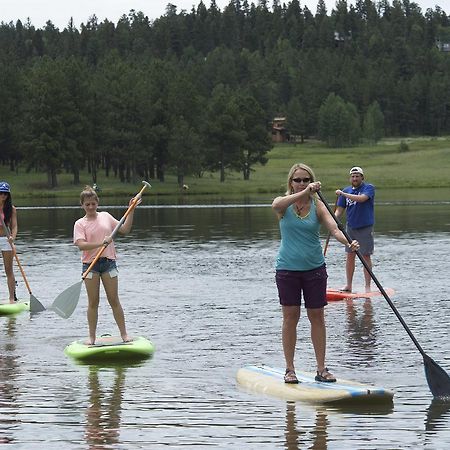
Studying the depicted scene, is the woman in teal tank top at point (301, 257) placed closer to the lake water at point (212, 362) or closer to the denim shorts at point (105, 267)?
the lake water at point (212, 362)

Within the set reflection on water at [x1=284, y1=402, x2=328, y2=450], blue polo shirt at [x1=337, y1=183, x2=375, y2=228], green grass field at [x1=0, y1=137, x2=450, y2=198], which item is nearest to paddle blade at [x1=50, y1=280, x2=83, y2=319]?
reflection on water at [x1=284, y1=402, x2=328, y2=450]

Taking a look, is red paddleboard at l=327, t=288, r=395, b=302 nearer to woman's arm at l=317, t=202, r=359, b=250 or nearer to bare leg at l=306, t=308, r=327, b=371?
bare leg at l=306, t=308, r=327, b=371

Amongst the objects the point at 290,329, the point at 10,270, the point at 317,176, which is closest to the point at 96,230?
the point at 290,329

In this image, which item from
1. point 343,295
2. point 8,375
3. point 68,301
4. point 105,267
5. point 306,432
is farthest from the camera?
point 343,295

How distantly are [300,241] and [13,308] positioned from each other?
24.6 ft

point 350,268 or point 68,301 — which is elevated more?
point 68,301

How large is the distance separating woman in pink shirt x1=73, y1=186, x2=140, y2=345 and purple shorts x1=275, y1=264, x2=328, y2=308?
2.77 m

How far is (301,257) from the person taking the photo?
10492mm

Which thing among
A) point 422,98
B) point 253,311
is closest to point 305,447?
point 253,311

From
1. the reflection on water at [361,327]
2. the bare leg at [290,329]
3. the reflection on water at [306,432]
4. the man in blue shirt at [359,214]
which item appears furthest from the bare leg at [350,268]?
the reflection on water at [306,432]

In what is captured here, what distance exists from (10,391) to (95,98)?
309 feet

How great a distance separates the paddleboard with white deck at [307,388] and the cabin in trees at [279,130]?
167935 mm

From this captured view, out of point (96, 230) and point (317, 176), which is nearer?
point (96, 230)

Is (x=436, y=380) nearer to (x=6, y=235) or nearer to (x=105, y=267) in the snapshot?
(x=105, y=267)
